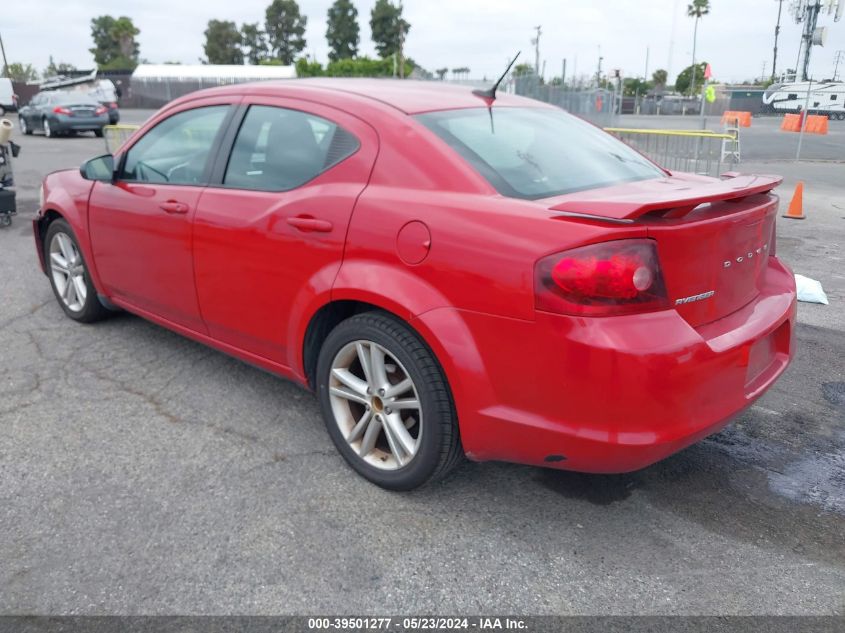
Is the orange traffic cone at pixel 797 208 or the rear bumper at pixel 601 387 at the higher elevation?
the rear bumper at pixel 601 387

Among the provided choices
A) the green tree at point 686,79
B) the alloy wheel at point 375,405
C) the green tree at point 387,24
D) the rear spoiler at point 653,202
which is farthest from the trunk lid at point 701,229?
the green tree at point 387,24

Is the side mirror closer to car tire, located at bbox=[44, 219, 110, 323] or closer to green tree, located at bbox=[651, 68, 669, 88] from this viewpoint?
car tire, located at bbox=[44, 219, 110, 323]

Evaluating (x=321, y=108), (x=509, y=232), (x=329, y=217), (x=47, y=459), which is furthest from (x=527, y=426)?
(x=47, y=459)

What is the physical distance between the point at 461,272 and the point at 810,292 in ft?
14.3

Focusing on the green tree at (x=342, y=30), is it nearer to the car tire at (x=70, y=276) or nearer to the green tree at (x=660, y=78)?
the green tree at (x=660, y=78)

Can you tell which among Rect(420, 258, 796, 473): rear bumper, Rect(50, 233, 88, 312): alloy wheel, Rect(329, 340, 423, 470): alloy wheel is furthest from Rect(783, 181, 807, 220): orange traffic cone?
Rect(50, 233, 88, 312): alloy wheel

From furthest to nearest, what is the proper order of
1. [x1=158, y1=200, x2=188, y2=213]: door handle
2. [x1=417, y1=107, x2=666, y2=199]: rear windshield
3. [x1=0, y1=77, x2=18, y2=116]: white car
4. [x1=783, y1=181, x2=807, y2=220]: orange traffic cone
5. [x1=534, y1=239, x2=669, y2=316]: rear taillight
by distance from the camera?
[x1=0, y1=77, x2=18, y2=116]: white car, [x1=783, y1=181, x2=807, y2=220]: orange traffic cone, [x1=158, y1=200, x2=188, y2=213]: door handle, [x1=417, y1=107, x2=666, y2=199]: rear windshield, [x1=534, y1=239, x2=669, y2=316]: rear taillight

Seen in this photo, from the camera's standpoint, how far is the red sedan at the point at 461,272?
232 cm

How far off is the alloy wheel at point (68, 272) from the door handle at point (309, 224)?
2.32 metres

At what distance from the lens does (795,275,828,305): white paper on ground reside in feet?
18.5

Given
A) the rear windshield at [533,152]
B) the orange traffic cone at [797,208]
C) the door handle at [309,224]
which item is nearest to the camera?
the rear windshield at [533,152]

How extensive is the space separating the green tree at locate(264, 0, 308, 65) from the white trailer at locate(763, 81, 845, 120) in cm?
6888

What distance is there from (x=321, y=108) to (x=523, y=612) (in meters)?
2.22

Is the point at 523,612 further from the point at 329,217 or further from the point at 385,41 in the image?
the point at 385,41
